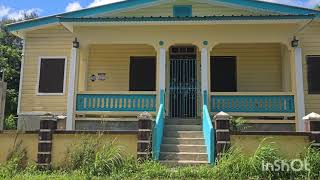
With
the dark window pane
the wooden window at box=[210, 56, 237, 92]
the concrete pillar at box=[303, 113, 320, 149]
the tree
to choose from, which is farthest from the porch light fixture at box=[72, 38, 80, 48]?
the tree

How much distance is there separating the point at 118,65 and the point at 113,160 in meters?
6.64

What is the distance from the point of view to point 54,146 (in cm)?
942

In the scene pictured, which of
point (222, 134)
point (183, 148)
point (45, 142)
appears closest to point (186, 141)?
point (183, 148)

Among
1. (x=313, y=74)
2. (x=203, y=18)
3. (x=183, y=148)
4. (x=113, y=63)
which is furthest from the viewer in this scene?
(x=113, y=63)

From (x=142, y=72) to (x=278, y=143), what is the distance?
681cm

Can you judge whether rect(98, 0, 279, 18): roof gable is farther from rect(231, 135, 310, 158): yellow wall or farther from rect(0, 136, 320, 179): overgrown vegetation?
rect(0, 136, 320, 179): overgrown vegetation

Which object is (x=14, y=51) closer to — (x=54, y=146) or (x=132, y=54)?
(x=132, y=54)

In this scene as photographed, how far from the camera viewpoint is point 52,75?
14219 millimetres

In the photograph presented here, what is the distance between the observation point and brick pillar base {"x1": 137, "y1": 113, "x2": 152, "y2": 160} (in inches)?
361

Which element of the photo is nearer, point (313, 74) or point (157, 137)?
point (157, 137)

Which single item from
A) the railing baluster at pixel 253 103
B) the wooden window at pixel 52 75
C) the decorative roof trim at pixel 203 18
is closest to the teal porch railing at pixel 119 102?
the wooden window at pixel 52 75

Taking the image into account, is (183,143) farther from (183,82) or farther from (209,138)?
(183,82)

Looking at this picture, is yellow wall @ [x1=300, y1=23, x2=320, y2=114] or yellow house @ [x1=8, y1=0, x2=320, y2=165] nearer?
yellow house @ [x1=8, y1=0, x2=320, y2=165]

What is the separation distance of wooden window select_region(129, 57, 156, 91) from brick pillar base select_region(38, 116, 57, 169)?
17.7 ft
